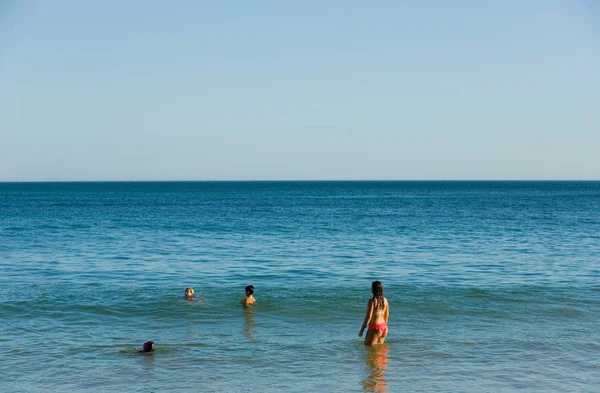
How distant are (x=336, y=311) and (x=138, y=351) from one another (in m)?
6.36

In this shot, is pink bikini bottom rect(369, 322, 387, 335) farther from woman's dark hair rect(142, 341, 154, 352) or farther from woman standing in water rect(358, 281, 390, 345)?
woman's dark hair rect(142, 341, 154, 352)

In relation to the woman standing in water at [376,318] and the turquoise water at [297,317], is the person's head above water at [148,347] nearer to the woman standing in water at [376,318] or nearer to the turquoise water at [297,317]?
the turquoise water at [297,317]

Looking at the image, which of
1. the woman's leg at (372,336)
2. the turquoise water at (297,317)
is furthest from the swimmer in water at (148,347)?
the woman's leg at (372,336)

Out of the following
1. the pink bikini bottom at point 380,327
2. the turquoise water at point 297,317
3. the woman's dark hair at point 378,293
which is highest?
the woman's dark hair at point 378,293

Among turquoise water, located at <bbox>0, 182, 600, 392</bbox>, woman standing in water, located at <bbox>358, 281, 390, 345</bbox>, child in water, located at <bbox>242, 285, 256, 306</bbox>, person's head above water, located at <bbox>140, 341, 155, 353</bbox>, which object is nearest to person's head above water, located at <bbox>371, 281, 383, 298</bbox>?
woman standing in water, located at <bbox>358, 281, 390, 345</bbox>

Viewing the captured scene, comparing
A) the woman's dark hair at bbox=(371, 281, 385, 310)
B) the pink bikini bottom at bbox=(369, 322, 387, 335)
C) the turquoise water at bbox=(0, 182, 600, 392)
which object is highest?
the woman's dark hair at bbox=(371, 281, 385, 310)

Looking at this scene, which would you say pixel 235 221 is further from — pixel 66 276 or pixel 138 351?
pixel 138 351

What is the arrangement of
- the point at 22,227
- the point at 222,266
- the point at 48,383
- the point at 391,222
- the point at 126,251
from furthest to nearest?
1. the point at 391,222
2. the point at 22,227
3. the point at 126,251
4. the point at 222,266
5. the point at 48,383

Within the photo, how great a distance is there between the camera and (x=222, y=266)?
26.1 m

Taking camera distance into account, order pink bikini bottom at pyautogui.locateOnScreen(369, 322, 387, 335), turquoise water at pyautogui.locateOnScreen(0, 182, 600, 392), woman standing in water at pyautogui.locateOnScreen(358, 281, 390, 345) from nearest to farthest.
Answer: turquoise water at pyautogui.locateOnScreen(0, 182, 600, 392) → woman standing in water at pyautogui.locateOnScreen(358, 281, 390, 345) → pink bikini bottom at pyautogui.locateOnScreen(369, 322, 387, 335)

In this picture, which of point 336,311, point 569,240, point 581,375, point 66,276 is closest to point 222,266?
point 66,276

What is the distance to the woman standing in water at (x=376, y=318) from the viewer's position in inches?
511

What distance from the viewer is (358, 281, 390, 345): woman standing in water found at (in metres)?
13.0

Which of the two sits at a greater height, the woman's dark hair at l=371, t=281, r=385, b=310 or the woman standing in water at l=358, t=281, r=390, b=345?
the woman's dark hair at l=371, t=281, r=385, b=310
